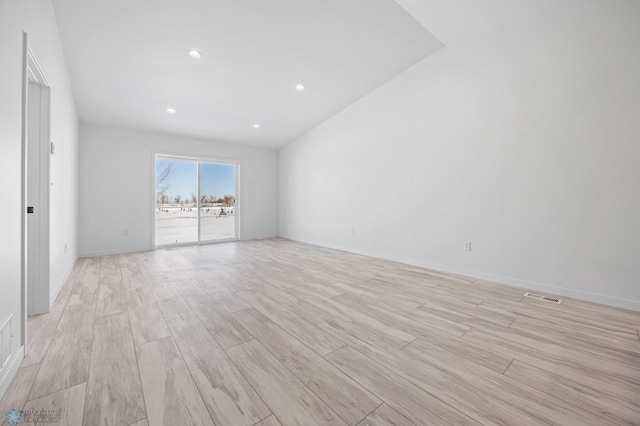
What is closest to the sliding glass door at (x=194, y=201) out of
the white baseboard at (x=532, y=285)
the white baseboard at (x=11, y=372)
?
the white baseboard at (x=532, y=285)

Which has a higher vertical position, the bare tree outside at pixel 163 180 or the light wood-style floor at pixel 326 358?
the bare tree outside at pixel 163 180

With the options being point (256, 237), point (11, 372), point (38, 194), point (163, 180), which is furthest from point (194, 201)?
point (11, 372)

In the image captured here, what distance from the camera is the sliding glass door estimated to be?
210 inches

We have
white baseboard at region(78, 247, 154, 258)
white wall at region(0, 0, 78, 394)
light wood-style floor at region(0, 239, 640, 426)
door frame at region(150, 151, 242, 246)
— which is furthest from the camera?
door frame at region(150, 151, 242, 246)

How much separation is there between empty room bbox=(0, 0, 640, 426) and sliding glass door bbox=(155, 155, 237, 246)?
0.16m

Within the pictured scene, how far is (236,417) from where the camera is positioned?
1.03 m

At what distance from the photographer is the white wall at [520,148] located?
7.50ft

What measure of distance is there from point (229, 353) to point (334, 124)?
466 centimetres

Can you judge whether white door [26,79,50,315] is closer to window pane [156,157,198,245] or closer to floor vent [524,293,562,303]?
window pane [156,157,198,245]

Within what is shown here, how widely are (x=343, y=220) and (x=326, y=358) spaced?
12.0ft

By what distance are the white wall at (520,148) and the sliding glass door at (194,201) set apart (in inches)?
148

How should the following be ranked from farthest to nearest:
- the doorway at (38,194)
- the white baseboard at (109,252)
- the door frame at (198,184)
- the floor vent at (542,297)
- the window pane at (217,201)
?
the window pane at (217,201) → the door frame at (198,184) → the white baseboard at (109,252) → the floor vent at (542,297) → the doorway at (38,194)

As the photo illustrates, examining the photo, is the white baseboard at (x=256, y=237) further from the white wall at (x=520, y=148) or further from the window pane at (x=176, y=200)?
the white wall at (x=520, y=148)

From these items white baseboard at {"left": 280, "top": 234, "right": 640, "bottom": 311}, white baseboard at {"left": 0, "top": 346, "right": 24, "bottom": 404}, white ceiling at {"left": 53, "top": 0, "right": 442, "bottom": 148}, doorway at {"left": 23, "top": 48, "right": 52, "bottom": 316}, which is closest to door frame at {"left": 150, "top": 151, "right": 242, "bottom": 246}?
white ceiling at {"left": 53, "top": 0, "right": 442, "bottom": 148}
